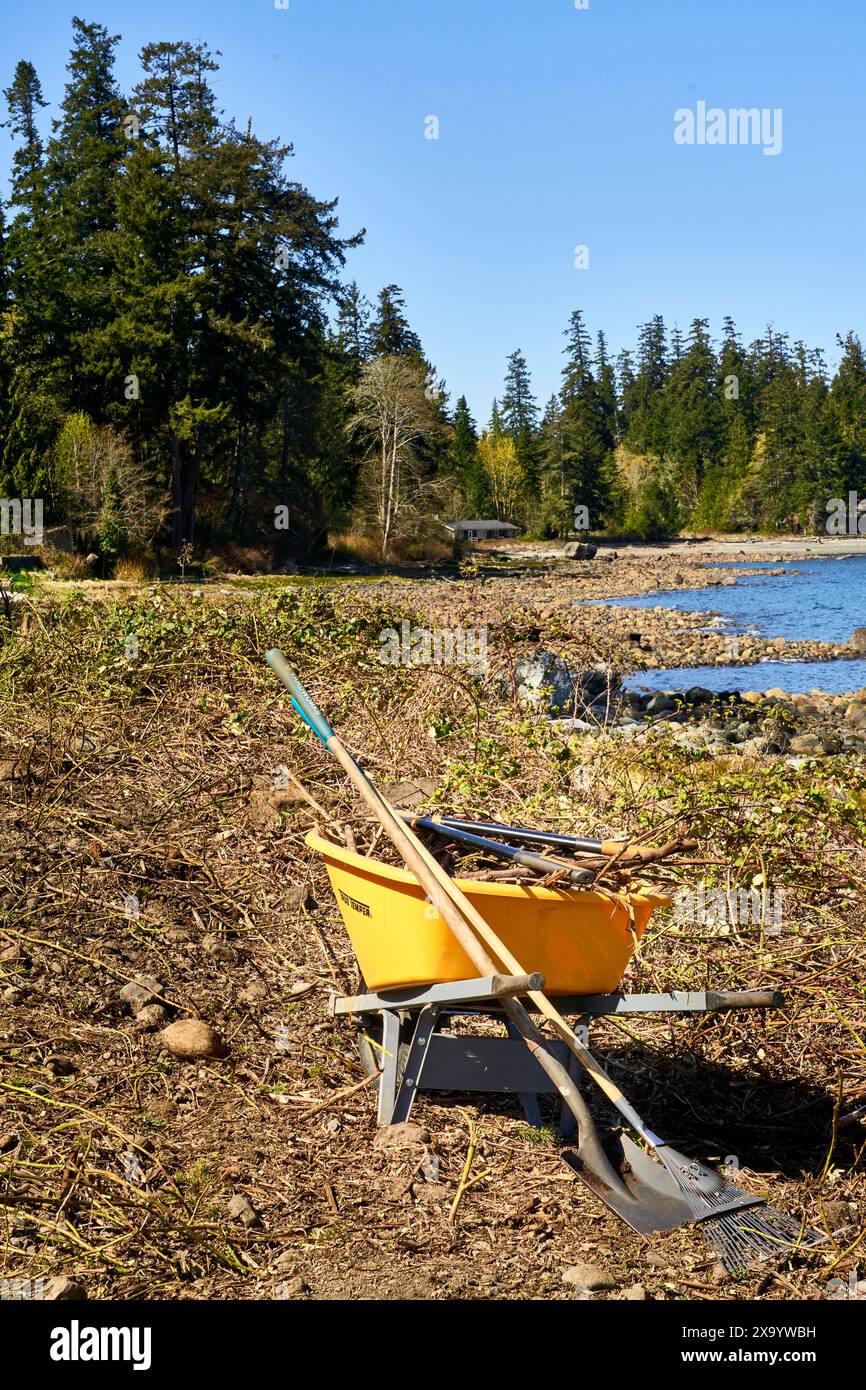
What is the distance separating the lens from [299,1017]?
4.78 m

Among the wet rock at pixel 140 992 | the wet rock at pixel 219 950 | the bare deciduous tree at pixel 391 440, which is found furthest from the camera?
the bare deciduous tree at pixel 391 440

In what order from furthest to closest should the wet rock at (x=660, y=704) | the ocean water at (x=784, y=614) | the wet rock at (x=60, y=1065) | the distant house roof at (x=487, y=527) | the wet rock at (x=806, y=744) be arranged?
the distant house roof at (x=487, y=527)
the ocean water at (x=784, y=614)
the wet rock at (x=660, y=704)
the wet rock at (x=806, y=744)
the wet rock at (x=60, y=1065)

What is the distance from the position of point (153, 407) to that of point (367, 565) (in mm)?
11869

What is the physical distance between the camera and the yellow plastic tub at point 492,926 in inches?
138

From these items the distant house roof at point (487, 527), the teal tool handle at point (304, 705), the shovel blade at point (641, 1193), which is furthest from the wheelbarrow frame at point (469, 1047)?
the distant house roof at point (487, 527)

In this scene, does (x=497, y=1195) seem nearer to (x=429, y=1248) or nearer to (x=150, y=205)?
(x=429, y=1248)

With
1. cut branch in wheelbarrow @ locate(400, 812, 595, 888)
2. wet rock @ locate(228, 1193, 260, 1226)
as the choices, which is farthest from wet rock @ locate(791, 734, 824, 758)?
wet rock @ locate(228, 1193, 260, 1226)

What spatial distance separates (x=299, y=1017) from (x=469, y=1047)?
1156 millimetres

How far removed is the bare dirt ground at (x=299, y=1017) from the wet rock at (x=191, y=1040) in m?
0.04

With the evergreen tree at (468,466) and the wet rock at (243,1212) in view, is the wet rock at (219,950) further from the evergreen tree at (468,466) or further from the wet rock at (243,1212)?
the evergreen tree at (468,466)

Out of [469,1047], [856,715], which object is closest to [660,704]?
[856,715]

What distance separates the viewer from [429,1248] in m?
3.30

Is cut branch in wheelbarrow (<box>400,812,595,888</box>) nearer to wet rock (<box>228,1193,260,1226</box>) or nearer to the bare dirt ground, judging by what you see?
the bare dirt ground

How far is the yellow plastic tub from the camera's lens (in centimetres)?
351
